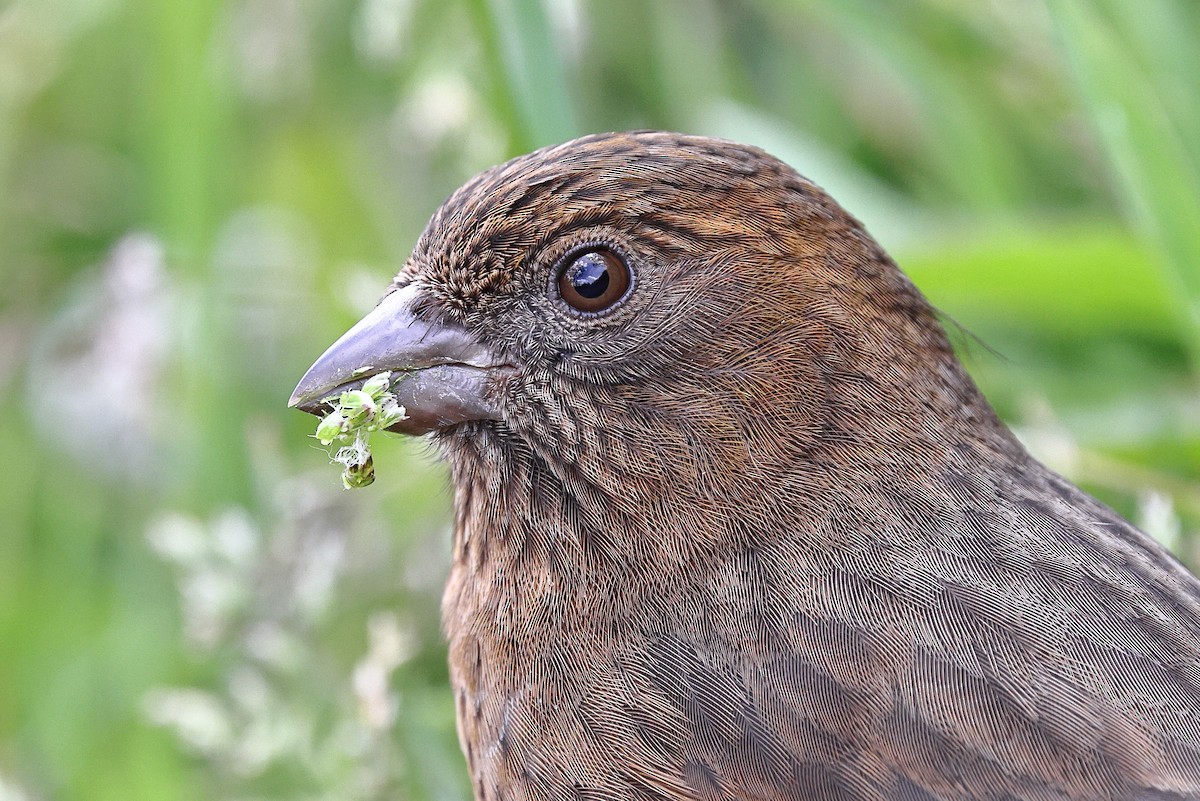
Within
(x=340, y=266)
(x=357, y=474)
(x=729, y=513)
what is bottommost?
(x=729, y=513)

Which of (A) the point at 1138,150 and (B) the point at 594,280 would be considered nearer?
(B) the point at 594,280

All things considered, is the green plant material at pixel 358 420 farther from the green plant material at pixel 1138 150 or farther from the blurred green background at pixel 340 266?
the green plant material at pixel 1138 150

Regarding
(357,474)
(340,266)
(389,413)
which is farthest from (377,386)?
(340,266)

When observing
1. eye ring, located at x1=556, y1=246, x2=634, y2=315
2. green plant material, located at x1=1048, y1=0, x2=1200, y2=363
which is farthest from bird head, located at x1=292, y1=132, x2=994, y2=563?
green plant material, located at x1=1048, y1=0, x2=1200, y2=363

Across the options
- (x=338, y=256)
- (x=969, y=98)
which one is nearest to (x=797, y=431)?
(x=969, y=98)

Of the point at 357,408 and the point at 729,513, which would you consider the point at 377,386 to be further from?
the point at 729,513

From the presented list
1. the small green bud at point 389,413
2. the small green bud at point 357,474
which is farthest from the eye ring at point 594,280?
the small green bud at point 357,474
